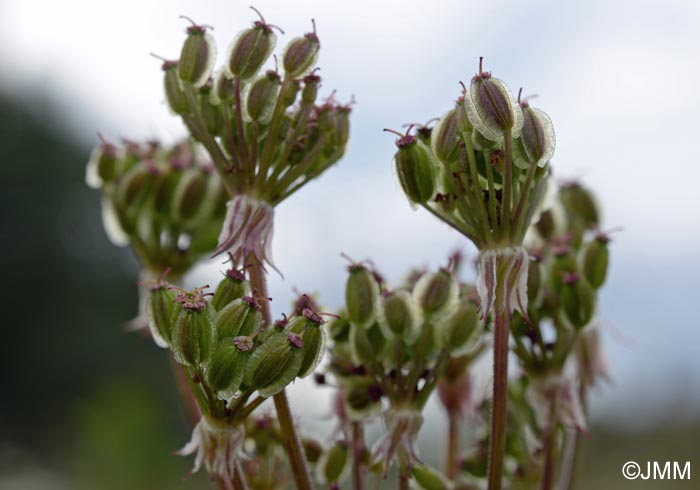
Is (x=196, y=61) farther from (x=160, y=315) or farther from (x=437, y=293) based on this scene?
(x=437, y=293)

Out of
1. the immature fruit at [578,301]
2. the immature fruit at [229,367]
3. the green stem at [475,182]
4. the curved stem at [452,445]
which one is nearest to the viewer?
the immature fruit at [229,367]

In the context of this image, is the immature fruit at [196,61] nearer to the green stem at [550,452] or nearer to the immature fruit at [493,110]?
the immature fruit at [493,110]

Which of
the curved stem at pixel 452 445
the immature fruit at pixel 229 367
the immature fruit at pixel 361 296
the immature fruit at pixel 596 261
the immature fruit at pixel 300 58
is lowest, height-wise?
the curved stem at pixel 452 445

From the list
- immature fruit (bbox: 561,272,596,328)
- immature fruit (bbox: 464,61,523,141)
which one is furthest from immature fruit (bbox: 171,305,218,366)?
immature fruit (bbox: 561,272,596,328)

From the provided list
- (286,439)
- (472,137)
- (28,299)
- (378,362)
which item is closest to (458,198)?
(472,137)

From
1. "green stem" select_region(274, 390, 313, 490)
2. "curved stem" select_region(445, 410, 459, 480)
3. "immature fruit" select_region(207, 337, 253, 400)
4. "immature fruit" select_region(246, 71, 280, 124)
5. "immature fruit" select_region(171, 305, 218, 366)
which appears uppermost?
"immature fruit" select_region(246, 71, 280, 124)

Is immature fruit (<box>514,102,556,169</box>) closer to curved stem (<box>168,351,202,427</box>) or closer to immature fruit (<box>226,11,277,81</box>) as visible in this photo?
immature fruit (<box>226,11,277,81</box>)

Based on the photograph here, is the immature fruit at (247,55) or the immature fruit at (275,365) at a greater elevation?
the immature fruit at (247,55)

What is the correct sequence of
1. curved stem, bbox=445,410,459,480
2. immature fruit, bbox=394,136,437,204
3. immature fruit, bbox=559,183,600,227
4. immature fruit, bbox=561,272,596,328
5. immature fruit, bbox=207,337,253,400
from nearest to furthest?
immature fruit, bbox=207,337,253,400, immature fruit, bbox=394,136,437,204, immature fruit, bbox=561,272,596,328, curved stem, bbox=445,410,459,480, immature fruit, bbox=559,183,600,227

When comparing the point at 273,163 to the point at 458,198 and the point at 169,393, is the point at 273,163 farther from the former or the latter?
the point at 169,393

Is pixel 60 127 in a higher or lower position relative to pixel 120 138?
higher

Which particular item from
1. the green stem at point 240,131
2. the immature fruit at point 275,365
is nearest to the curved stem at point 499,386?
the immature fruit at point 275,365
